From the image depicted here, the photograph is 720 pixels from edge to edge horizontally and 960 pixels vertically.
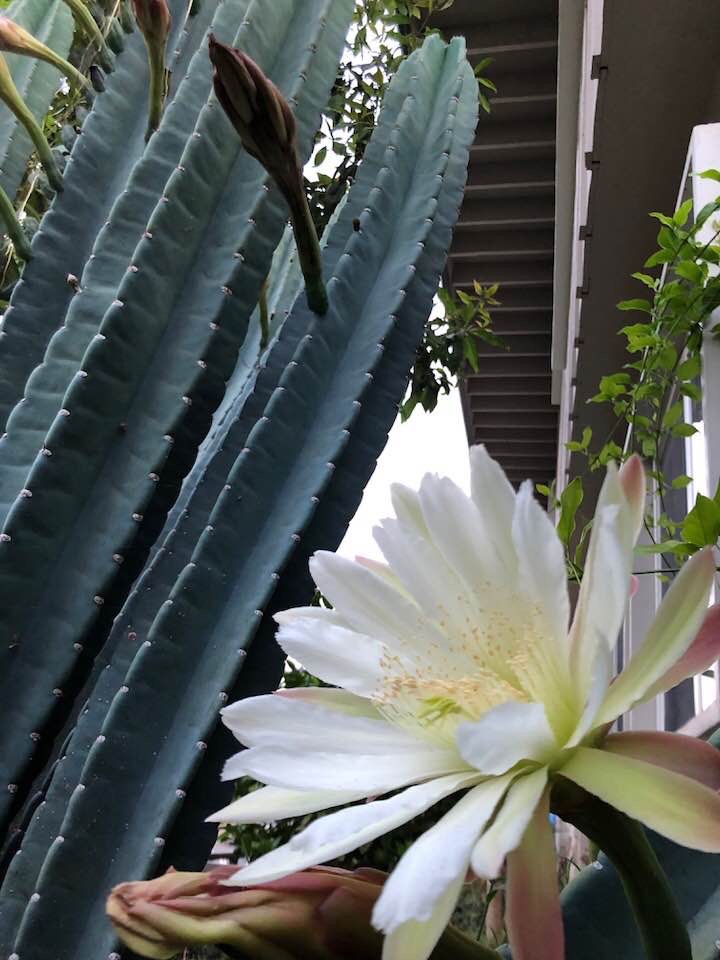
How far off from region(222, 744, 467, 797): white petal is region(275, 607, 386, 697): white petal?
4cm

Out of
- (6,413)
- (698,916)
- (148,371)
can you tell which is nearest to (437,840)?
(698,916)

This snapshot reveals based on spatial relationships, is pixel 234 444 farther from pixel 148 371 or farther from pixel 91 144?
pixel 91 144

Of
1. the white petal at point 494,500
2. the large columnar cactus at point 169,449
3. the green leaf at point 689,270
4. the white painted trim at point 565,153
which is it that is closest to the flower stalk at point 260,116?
the large columnar cactus at point 169,449

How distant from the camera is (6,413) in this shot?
30.3 inches

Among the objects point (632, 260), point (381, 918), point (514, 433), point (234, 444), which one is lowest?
point (381, 918)

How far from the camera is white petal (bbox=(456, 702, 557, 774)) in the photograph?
25 centimetres

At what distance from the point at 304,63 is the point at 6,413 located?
18.2 inches

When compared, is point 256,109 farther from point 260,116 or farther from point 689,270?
point 689,270

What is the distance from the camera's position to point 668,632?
272 millimetres

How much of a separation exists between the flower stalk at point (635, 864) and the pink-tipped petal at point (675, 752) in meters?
0.02

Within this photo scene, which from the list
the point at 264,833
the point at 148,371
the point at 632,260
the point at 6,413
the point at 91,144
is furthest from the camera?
the point at 632,260

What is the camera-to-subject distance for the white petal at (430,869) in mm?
224

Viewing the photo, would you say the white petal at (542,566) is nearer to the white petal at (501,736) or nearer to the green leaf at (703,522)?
the white petal at (501,736)

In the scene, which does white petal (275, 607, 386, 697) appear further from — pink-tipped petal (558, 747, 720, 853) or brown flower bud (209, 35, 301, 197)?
brown flower bud (209, 35, 301, 197)
